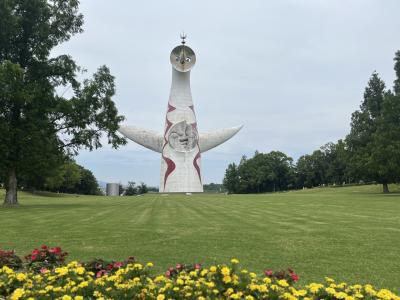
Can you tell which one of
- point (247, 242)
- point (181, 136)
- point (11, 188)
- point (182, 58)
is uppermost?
point (182, 58)

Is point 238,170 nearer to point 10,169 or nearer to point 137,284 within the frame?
point 10,169

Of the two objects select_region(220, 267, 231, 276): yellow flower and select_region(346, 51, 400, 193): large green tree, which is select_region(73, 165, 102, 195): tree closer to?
select_region(346, 51, 400, 193): large green tree

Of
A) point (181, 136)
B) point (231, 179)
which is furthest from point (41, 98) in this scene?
point (231, 179)

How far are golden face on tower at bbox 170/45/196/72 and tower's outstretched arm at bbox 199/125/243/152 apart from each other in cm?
1066

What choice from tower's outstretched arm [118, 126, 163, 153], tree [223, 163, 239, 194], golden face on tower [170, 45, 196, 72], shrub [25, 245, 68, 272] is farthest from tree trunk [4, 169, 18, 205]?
tree [223, 163, 239, 194]

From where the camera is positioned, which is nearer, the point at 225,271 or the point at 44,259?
the point at 225,271

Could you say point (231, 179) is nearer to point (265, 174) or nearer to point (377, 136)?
point (265, 174)

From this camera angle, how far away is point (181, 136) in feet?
197

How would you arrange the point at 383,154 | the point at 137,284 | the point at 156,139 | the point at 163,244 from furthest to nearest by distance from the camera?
the point at 156,139 < the point at 383,154 < the point at 163,244 < the point at 137,284

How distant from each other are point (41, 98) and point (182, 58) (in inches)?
1422

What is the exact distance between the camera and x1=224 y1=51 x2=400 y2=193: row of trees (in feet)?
136

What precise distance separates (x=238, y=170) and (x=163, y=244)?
10234cm

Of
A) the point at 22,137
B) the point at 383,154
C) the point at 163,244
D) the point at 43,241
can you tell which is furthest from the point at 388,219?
the point at 383,154

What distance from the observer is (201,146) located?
65.4 meters
